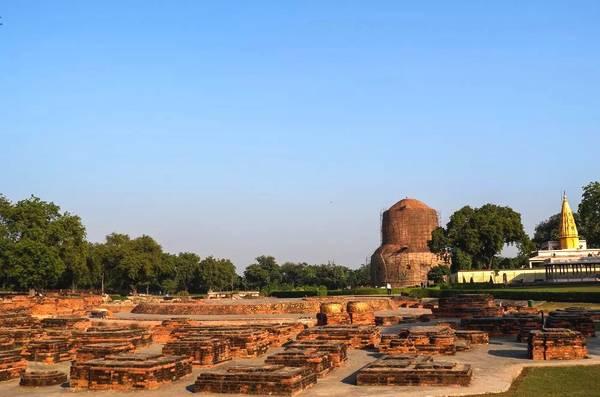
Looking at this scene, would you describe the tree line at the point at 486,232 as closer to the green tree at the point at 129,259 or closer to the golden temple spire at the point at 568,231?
the golden temple spire at the point at 568,231

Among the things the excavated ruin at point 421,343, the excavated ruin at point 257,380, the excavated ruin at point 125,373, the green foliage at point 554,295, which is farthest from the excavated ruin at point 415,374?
the green foliage at point 554,295

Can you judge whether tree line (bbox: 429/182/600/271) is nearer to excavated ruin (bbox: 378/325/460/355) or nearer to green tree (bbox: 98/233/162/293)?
green tree (bbox: 98/233/162/293)

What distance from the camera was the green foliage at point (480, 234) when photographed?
49.6m

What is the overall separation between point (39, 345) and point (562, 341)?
10.7 metres

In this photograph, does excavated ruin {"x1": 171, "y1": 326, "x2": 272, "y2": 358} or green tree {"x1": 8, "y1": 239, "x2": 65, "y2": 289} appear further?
green tree {"x1": 8, "y1": 239, "x2": 65, "y2": 289}

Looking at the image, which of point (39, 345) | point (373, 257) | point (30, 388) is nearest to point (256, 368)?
point (30, 388)

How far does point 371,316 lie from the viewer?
66.7 feet

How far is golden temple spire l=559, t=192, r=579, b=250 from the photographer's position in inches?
2311

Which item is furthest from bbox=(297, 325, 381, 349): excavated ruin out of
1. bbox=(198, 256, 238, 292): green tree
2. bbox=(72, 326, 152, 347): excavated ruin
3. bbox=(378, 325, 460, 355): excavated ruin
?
bbox=(198, 256, 238, 292): green tree

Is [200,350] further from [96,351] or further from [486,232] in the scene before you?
[486,232]

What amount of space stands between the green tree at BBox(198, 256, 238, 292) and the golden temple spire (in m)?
34.3

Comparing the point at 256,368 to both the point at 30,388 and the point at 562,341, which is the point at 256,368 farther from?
the point at 562,341

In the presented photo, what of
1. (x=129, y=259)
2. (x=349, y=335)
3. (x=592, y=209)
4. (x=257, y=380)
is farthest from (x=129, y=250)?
(x=257, y=380)

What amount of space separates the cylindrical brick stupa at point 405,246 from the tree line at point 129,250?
334 inches
